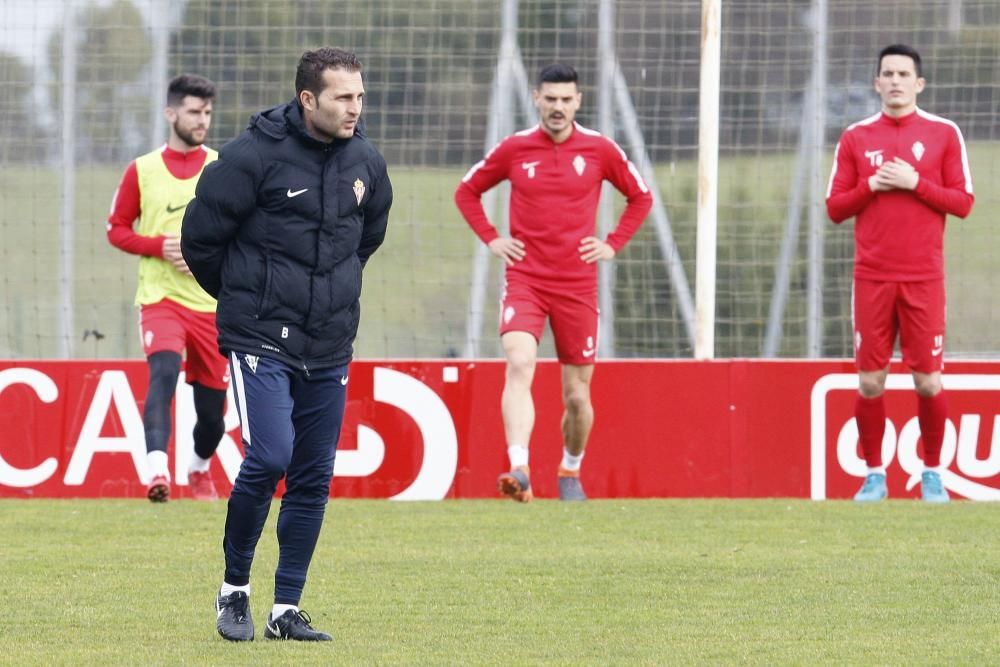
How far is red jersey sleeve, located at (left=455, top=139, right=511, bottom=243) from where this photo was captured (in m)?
10.2

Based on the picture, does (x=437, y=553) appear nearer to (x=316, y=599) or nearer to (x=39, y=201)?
(x=316, y=599)

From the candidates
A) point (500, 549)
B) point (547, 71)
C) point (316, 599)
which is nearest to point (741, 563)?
point (500, 549)

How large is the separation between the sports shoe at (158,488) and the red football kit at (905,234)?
147 inches

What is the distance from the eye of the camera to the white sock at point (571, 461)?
33.2 ft

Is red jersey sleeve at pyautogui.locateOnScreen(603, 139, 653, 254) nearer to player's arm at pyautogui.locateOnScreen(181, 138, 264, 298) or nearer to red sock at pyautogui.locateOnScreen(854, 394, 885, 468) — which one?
red sock at pyautogui.locateOnScreen(854, 394, 885, 468)

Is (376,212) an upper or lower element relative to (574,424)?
upper

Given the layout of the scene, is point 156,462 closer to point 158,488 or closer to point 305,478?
point 158,488

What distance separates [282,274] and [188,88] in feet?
13.4

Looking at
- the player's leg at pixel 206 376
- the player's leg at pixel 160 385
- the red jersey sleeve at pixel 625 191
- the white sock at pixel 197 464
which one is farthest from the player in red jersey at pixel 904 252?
the player's leg at pixel 160 385

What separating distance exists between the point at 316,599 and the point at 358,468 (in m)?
3.59

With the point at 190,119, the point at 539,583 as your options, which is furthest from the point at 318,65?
the point at 190,119

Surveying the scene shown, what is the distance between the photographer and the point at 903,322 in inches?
390

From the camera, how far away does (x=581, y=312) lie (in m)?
10.1

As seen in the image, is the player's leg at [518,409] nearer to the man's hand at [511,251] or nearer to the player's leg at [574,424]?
the player's leg at [574,424]
